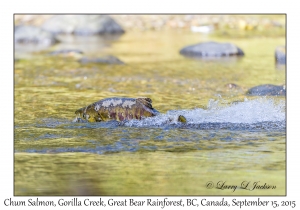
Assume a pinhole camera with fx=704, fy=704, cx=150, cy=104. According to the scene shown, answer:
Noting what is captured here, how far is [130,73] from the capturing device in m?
14.0

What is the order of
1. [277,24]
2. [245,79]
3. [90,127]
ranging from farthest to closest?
1. [277,24]
2. [245,79]
3. [90,127]

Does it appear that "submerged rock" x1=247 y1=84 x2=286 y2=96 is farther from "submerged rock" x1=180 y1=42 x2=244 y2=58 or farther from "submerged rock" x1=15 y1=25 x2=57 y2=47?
"submerged rock" x1=15 y1=25 x2=57 y2=47

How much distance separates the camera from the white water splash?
8.65 m

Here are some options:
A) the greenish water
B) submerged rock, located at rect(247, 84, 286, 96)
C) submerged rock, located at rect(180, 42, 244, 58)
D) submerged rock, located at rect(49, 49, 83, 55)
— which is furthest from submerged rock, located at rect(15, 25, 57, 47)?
submerged rock, located at rect(247, 84, 286, 96)

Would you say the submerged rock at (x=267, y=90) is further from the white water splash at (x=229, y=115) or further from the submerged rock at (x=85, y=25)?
the submerged rock at (x=85, y=25)

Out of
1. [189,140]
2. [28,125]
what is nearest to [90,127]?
[28,125]

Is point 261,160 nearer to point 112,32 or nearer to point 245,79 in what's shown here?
point 245,79

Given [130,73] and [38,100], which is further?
[130,73]

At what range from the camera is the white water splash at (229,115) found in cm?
865

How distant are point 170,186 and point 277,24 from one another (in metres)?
19.6

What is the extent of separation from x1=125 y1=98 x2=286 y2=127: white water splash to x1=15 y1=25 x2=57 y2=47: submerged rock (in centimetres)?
1144

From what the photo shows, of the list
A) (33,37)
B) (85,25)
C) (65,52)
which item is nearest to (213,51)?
(65,52)
